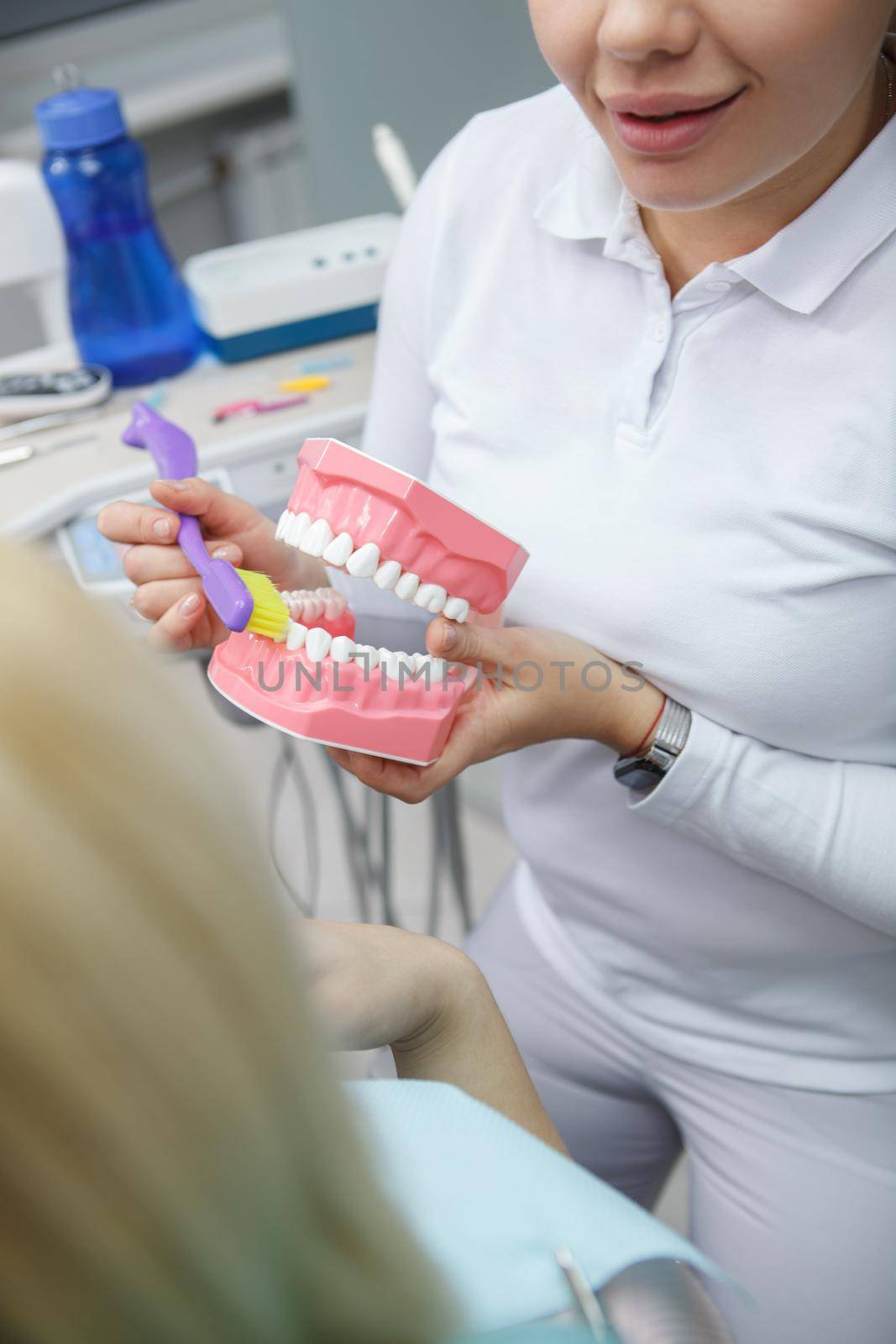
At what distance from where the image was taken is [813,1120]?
85 centimetres

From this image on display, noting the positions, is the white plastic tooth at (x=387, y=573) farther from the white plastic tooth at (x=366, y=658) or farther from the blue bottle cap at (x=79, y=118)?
the blue bottle cap at (x=79, y=118)

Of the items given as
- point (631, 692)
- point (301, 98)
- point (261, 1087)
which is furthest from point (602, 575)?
point (301, 98)

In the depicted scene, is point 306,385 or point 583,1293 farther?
point 306,385

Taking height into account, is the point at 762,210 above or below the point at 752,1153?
above

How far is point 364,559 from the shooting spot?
27.7 inches

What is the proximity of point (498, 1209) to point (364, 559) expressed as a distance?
0.34m

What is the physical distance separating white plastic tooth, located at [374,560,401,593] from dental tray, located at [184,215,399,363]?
619 millimetres

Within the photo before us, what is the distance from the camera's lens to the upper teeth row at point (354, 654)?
0.74m

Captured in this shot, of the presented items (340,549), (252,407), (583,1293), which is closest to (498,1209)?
(583,1293)

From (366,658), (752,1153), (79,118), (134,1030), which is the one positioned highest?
(79,118)

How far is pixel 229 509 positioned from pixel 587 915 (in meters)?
0.39

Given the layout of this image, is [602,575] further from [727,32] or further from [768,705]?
[727,32]

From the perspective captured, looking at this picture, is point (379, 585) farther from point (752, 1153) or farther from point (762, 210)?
point (752, 1153)

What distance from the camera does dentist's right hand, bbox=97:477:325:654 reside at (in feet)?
2.66
